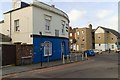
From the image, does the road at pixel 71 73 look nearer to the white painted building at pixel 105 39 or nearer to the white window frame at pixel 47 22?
the white window frame at pixel 47 22

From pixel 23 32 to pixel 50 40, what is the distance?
12.8ft

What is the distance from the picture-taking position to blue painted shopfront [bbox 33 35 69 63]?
80.0 feet

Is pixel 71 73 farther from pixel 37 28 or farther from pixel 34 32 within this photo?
pixel 37 28

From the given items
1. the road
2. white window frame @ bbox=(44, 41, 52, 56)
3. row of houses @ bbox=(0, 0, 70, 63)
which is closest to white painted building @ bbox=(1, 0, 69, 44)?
row of houses @ bbox=(0, 0, 70, 63)

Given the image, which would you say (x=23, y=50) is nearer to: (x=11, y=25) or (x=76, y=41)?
(x=11, y=25)

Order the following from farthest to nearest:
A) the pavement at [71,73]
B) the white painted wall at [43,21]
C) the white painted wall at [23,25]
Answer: the white painted wall at [43,21] < the white painted wall at [23,25] < the pavement at [71,73]

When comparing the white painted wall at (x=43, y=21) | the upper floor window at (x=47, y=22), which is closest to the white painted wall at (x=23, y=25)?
the white painted wall at (x=43, y=21)

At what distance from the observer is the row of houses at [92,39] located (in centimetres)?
7162

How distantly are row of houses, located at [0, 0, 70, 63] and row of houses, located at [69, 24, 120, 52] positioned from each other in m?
40.9

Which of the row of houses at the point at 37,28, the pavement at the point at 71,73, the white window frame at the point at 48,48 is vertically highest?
the row of houses at the point at 37,28

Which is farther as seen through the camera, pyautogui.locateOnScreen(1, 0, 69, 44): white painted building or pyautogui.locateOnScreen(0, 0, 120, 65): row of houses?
pyautogui.locateOnScreen(1, 0, 69, 44): white painted building

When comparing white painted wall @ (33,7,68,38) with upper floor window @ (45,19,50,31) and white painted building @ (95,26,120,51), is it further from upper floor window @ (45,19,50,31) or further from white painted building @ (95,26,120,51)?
white painted building @ (95,26,120,51)

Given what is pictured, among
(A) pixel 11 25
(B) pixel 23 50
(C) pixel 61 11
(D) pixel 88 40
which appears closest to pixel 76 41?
(D) pixel 88 40

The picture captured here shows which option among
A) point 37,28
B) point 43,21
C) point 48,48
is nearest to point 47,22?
point 43,21
